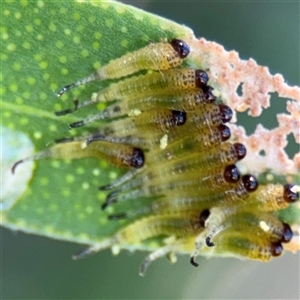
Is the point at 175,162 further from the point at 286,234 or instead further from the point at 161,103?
the point at 286,234

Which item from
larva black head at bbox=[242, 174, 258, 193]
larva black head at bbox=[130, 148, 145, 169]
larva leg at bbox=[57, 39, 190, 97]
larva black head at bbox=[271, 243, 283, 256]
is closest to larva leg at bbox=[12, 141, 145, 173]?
larva black head at bbox=[130, 148, 145, 169]

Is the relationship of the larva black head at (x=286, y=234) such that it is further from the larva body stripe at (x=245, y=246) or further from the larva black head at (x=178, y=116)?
the larva black head at (x=178, y=116)

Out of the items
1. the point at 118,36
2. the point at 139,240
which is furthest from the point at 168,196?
the point at 118,36

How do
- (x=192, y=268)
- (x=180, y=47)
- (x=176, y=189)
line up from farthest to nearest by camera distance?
(x=192, y=268)
(x=176, y=189)
(x=180, y=47)

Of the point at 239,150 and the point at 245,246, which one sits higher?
the point at 239,150

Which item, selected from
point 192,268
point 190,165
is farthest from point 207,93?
point 192,268

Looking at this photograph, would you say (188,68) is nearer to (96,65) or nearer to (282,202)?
(96,65)
